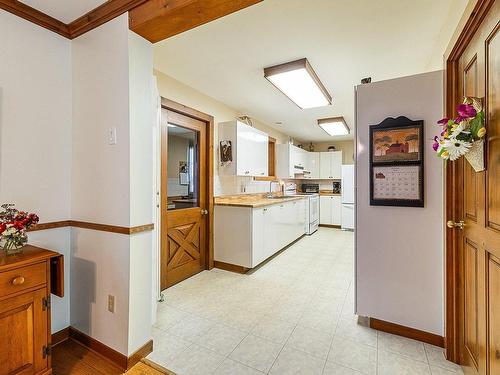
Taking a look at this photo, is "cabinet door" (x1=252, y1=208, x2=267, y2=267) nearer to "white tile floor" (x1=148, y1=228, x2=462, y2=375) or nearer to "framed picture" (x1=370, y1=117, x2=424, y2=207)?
"white tile floor" (x1=148, y1=228, x2=462, y2=375)

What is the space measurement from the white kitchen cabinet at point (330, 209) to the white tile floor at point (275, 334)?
3537 millimetres

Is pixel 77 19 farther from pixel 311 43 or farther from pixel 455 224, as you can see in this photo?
pixel 455 224

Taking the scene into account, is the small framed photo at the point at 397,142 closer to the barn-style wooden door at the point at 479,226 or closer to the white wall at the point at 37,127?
the barn-style wooden door at the point at 479,226

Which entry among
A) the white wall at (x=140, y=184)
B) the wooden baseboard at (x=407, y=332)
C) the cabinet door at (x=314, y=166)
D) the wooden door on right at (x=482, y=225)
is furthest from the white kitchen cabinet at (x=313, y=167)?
the white wall at (x=140, y=184)

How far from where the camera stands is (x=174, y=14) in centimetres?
154

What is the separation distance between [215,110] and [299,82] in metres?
1.36

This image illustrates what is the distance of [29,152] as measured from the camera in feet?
5.93

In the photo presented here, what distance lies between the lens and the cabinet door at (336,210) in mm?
6594

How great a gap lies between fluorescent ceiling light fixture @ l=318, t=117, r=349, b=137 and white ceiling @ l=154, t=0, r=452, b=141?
1.39 m

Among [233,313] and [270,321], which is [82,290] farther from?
[270,321]

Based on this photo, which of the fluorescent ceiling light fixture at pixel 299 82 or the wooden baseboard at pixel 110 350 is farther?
the fluorescent ceiling light fixture at pixel 299 82

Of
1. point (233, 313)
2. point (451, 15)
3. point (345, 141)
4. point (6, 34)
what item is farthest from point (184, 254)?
point (345, 141)

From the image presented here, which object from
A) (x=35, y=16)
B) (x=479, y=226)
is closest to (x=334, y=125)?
(x=479, y=226)

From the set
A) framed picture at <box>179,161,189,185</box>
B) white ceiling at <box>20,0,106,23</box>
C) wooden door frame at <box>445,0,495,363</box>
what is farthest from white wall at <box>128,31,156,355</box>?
wooden door frame at <box>445,0,495,363</box>
